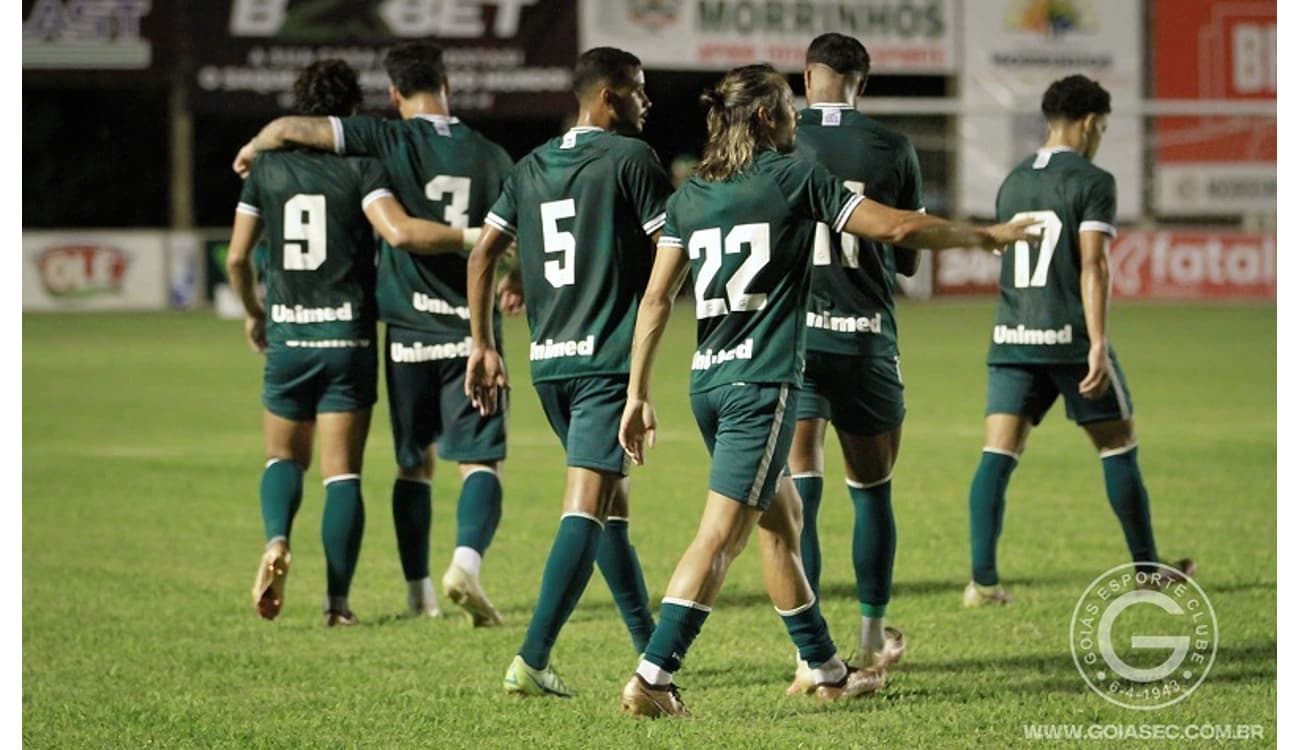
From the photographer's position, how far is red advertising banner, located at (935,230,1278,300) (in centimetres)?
3052

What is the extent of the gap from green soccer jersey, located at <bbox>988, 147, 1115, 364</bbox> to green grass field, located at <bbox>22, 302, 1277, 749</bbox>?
1085 millimetres

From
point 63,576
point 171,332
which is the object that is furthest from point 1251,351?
point 63,576

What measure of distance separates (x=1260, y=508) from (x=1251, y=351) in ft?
36.6

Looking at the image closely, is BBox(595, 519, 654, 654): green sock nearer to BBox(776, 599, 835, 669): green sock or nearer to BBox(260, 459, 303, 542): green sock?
BBox(776, 599, 835, 669): green sock

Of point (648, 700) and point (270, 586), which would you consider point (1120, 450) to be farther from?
point (270, 586)

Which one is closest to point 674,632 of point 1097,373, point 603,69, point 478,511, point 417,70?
point 603,69

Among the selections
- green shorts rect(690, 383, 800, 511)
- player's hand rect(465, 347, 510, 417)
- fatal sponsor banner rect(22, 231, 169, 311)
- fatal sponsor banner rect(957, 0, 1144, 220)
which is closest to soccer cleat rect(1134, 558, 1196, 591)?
green shorts rect(690, 383, 800, 511)

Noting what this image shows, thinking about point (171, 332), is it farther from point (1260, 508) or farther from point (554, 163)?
point (554, 163)

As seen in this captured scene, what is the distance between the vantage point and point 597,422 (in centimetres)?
621

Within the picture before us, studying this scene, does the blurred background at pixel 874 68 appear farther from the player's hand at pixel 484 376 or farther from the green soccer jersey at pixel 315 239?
the player's hand at pixel 484 376

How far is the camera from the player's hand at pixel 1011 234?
5418mm

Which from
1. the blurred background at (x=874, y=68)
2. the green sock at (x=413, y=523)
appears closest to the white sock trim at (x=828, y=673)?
the green sock at (x=413, y=523)

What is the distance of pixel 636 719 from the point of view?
19.0 ft

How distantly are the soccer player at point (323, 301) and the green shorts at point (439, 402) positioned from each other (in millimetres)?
135
